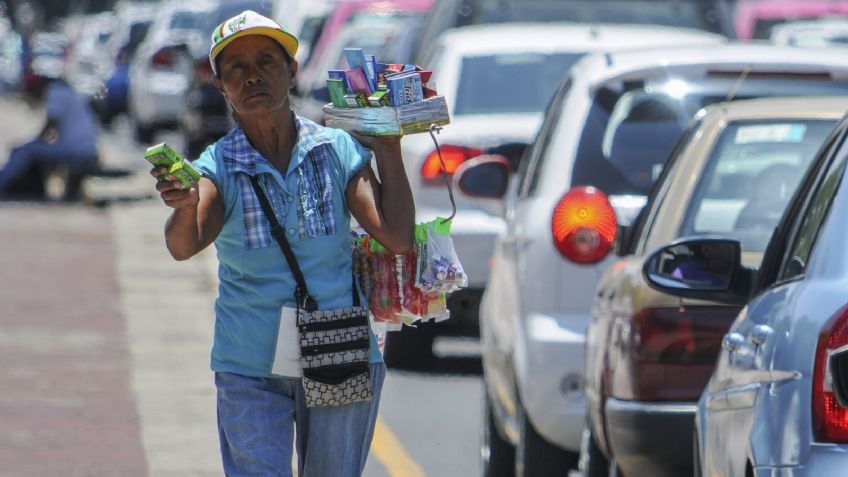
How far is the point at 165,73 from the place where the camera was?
1153 inches

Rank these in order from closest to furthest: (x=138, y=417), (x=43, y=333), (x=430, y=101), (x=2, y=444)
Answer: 1. (x=430, y=101)
2. (x=2, y=444)
3. (x=138, y=417)
4. (x=43, y=333)

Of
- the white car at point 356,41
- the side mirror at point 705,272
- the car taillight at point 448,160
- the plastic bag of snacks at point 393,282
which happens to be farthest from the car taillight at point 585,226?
the white car at point 356,41

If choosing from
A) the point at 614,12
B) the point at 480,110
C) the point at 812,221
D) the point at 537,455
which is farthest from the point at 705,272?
the point at 614,12

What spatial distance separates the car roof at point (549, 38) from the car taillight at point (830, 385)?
7876 millimetres

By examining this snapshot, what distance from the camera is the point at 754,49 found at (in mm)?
7777

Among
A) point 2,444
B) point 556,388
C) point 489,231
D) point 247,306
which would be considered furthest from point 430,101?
point 489,231

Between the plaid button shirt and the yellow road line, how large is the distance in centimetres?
363

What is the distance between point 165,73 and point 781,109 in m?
23.4

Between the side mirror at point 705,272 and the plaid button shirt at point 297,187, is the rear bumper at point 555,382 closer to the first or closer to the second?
the side mirror at point 705,272

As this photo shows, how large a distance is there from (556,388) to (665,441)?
1.45 meters

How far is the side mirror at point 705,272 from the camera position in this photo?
5.01 meters

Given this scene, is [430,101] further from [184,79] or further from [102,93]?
[102,93]

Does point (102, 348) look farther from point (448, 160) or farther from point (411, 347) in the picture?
point (448, 160)

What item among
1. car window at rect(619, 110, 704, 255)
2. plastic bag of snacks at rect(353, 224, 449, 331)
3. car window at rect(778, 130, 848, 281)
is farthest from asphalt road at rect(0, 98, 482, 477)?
car window at rect(778, 130, 848, 281)
